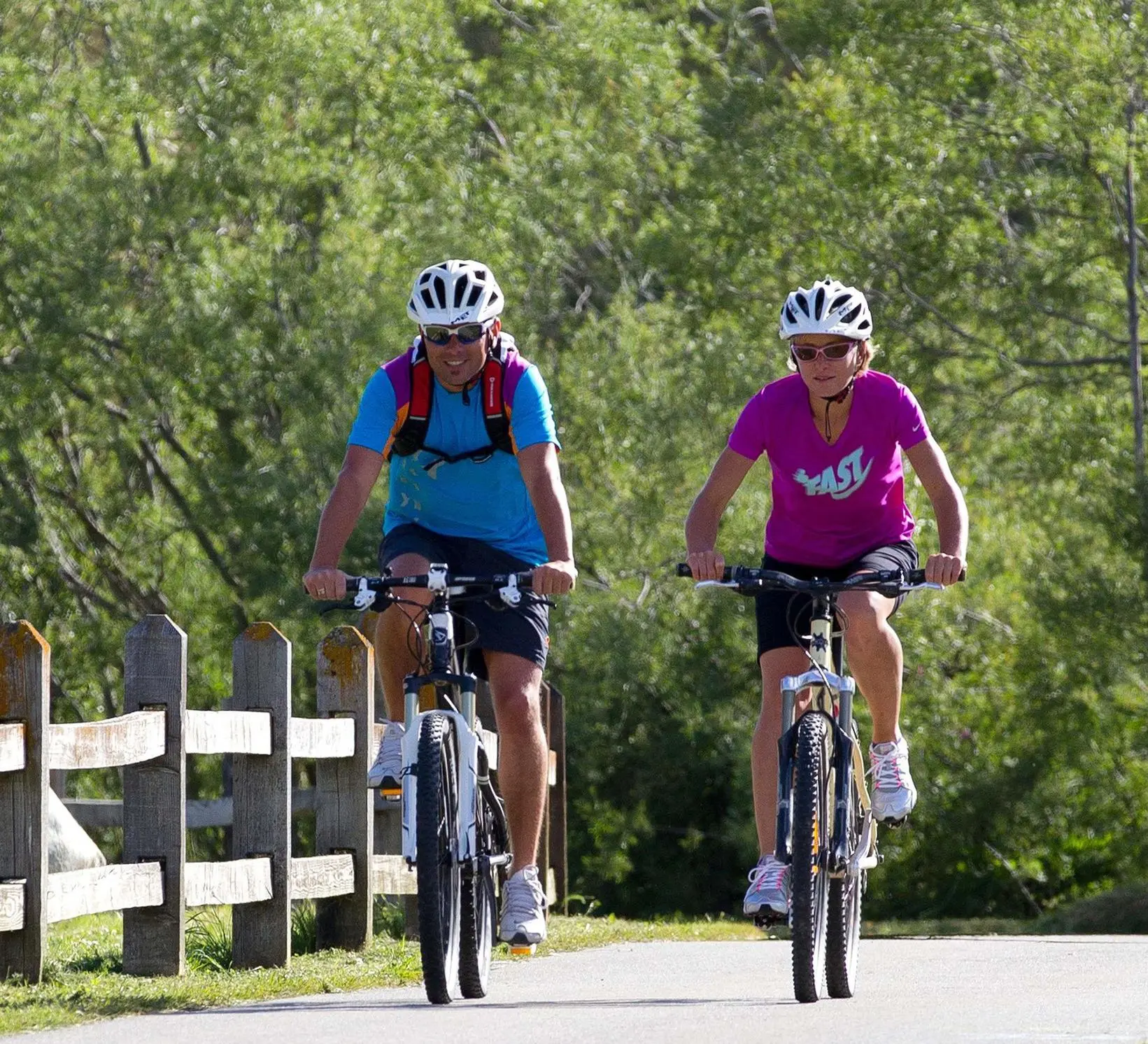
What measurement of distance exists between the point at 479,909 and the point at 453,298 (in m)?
1.84

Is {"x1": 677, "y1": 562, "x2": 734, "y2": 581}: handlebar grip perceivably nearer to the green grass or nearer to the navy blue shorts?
the navy blue shorts

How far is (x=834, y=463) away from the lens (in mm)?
7324

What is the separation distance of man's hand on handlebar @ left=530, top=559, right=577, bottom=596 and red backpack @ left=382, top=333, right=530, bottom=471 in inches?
18.2

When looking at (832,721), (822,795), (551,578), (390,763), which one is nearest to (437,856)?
(390,763)

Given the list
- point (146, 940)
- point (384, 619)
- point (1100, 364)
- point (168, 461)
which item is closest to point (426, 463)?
point (384, 619)

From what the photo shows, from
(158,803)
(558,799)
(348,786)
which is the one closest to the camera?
(158,803)

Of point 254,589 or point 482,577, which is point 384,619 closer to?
point 482,577

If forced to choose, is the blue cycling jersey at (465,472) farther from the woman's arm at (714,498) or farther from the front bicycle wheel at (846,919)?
the front bicycle wheel at (846,919)

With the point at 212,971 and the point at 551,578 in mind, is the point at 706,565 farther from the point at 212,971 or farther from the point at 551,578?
the point at 212,971

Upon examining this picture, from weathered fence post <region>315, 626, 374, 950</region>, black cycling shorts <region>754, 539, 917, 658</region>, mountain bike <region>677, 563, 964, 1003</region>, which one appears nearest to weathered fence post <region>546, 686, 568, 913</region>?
weathered fence post <region>315, 626, 374, 950</region>

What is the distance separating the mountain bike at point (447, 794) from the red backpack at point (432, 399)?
0.47m

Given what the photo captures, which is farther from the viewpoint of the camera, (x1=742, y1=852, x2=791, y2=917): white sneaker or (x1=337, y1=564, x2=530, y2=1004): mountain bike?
(x1=742, y1=852, x2=791, y2=917): white sneaker

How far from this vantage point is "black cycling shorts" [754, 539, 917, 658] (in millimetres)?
7281

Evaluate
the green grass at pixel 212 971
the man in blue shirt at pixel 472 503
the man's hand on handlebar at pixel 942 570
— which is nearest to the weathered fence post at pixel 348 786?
the green grass at pixel 212 971
